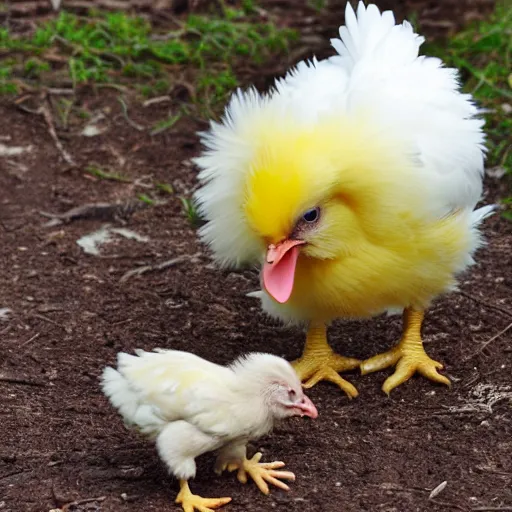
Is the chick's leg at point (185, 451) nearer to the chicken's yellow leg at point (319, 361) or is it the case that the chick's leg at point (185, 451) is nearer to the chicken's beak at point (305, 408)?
the chicken's beak at point (305, 408)

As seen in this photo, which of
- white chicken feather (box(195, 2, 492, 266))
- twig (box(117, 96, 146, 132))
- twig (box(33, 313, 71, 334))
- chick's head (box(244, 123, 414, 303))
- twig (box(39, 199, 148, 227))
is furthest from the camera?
twig (box(117, 96, 146, 132))

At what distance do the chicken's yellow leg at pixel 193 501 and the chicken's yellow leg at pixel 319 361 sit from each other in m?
1.09

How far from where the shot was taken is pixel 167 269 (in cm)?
571

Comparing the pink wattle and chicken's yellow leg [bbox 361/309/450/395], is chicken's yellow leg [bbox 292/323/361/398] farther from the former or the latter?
the pink wattle

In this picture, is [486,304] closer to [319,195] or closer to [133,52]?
[319,195]

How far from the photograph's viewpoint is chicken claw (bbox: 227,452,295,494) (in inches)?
151

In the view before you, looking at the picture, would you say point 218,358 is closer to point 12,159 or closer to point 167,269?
point 167,269

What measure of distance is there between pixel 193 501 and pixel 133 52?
444 centimetres

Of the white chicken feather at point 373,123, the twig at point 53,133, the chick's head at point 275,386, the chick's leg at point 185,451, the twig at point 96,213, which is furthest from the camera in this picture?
the twig at point 53,133

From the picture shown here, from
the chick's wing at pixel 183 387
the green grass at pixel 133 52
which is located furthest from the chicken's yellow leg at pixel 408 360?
the green grass at pixel 133 52

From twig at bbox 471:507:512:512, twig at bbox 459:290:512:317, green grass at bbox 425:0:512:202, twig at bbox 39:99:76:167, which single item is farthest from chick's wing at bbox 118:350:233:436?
green grass at bbox 425:0:512:202

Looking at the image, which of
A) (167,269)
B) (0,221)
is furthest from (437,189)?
(0,221)

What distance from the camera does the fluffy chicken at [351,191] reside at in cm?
401

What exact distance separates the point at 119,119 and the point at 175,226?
47.6 inches
